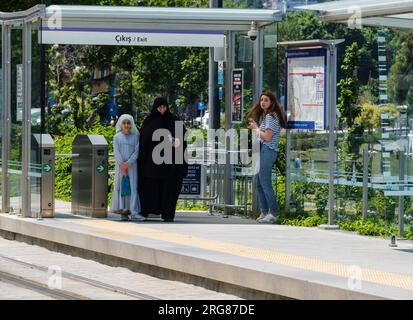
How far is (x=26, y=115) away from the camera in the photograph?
1852 cm

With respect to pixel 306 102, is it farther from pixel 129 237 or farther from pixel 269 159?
pixel 129 237

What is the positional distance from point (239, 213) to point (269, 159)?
6.12 feet

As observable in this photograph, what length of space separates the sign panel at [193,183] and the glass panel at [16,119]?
2.39 meters

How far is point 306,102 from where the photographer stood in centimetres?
1773

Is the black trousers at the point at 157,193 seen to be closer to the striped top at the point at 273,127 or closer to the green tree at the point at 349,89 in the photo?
the striped top at the point at 273,127

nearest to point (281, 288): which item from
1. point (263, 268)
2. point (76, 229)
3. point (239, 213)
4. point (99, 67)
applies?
point (263, 268)

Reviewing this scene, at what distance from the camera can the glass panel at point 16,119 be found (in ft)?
61.6

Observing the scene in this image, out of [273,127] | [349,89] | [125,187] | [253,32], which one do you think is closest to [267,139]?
[273,127]

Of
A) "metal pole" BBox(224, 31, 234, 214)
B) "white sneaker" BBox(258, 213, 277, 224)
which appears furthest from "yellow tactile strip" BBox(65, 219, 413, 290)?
"metal pole" BBox(224, 31, 234, 214)

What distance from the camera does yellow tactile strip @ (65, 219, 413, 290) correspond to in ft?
38.2

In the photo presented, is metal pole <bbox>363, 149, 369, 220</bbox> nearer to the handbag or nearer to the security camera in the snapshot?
the security camera

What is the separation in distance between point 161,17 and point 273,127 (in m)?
2.40

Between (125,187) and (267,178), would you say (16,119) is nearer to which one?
(125,187)

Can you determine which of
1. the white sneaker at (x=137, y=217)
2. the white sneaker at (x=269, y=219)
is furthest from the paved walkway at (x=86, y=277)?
the white sneaker at (x=269, y=219)
